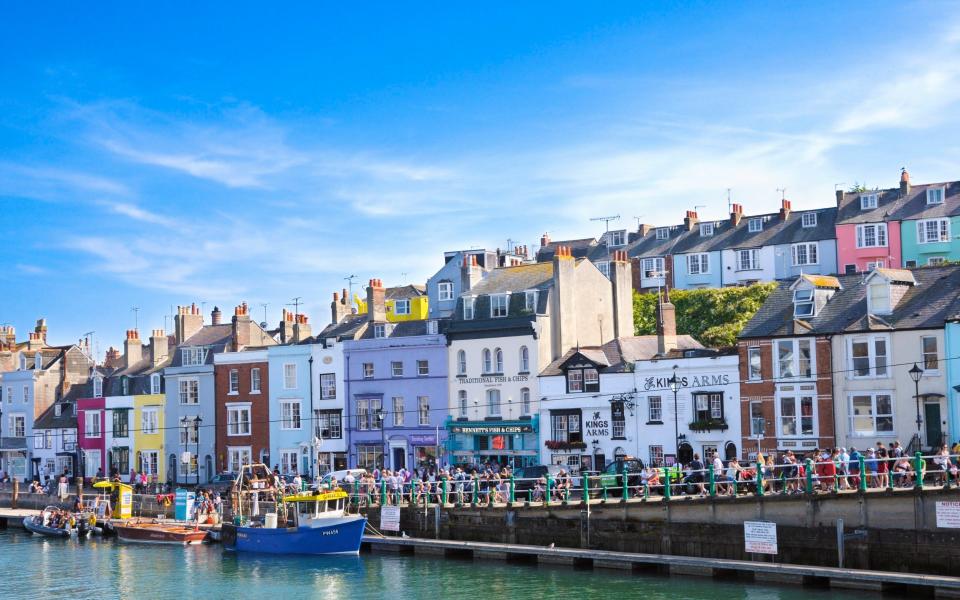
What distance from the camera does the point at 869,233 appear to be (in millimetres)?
90438

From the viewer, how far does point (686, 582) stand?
4125cm

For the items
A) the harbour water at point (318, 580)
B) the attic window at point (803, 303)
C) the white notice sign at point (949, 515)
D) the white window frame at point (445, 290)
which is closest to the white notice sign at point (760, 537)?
the harbour water at point (318, 580)

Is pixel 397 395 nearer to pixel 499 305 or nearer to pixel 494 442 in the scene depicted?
pixel 494 442

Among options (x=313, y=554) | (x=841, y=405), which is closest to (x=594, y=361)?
(x=841, y=405)

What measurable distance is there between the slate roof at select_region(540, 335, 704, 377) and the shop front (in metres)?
3.40

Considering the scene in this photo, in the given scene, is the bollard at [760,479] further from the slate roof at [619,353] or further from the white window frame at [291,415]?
the white window frame at [291,415]

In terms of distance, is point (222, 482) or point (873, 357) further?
point (222, 482)

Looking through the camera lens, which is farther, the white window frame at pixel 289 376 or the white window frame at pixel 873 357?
the white window frame at pixel 289 376

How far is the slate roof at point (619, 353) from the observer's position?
64125mm

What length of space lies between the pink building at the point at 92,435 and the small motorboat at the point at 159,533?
2746 cm

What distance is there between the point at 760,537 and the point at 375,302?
4150cm

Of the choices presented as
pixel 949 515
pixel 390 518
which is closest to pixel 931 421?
pixel 949 515

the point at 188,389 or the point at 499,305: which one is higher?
the point at 499,305

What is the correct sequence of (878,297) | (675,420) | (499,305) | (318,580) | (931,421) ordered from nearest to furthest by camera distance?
(318,580) < (931,421) < (878,297) < (675,420) < (499,305)
